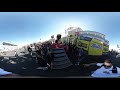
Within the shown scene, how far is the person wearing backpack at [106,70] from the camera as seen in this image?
6.52ft

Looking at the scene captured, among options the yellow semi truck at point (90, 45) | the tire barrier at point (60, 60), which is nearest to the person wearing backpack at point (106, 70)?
the yellow semi truck at point (90, 45)

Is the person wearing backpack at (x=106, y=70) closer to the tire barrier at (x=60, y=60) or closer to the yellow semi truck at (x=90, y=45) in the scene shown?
the yellow semi truck at (x=90, y=45)

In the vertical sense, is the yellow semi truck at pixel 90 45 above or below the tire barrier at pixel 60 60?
above

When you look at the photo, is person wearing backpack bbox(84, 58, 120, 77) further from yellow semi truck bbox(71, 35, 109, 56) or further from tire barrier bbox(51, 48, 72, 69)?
tire barrier bbox(51, 48, 72, 69)

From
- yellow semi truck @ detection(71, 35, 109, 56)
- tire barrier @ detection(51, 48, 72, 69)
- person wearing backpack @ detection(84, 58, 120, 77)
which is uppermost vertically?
yellow semi truck @ detection(71, 35, 109, 56)

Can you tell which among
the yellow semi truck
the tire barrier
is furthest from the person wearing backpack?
the tire barrier

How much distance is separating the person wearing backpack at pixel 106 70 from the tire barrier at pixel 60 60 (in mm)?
254

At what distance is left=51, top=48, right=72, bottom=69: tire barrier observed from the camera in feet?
6.54

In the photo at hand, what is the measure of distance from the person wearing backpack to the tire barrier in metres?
0.25

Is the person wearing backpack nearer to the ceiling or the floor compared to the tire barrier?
nearer to the floor

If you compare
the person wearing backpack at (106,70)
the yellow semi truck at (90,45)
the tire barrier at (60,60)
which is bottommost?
the person wearing backpack at (106,70)

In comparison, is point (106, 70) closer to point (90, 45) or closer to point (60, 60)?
point (90, 45)

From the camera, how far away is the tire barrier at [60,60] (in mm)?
1994
